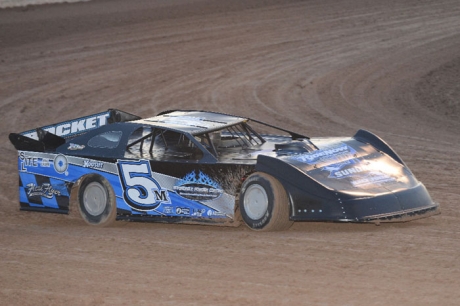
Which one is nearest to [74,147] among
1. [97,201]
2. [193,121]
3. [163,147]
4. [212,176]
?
[97,201]

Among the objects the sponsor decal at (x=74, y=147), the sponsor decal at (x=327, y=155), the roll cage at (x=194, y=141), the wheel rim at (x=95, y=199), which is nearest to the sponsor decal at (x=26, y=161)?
the sponsor decal at (x=74, y=147)

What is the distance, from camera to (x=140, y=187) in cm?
998

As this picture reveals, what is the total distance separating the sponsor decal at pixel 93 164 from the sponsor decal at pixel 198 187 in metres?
1.01

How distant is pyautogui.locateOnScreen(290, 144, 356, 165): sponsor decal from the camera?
9.41m

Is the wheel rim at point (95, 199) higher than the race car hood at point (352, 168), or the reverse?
the race car hood at point (352, 168)

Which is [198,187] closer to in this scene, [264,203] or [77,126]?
[264,203]

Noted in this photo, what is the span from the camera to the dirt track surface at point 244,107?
723cm

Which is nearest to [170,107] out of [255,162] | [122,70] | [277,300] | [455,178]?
[122,70]

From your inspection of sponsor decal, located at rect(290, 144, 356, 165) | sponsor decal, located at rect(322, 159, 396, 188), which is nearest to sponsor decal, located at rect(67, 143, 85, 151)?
sponsor decal, located at rect(290, 144, 356, 165)

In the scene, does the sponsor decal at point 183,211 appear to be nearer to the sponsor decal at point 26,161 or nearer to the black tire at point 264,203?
the black tire at point 264,203

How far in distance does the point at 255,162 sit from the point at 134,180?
142 centimetres

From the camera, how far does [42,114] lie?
1933cm

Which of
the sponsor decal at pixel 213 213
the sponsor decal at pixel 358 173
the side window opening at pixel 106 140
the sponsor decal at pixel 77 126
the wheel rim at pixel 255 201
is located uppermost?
the sponsor decal at pixel 77 126

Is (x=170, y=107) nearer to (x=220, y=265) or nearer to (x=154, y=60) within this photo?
(x=154, y=60)
